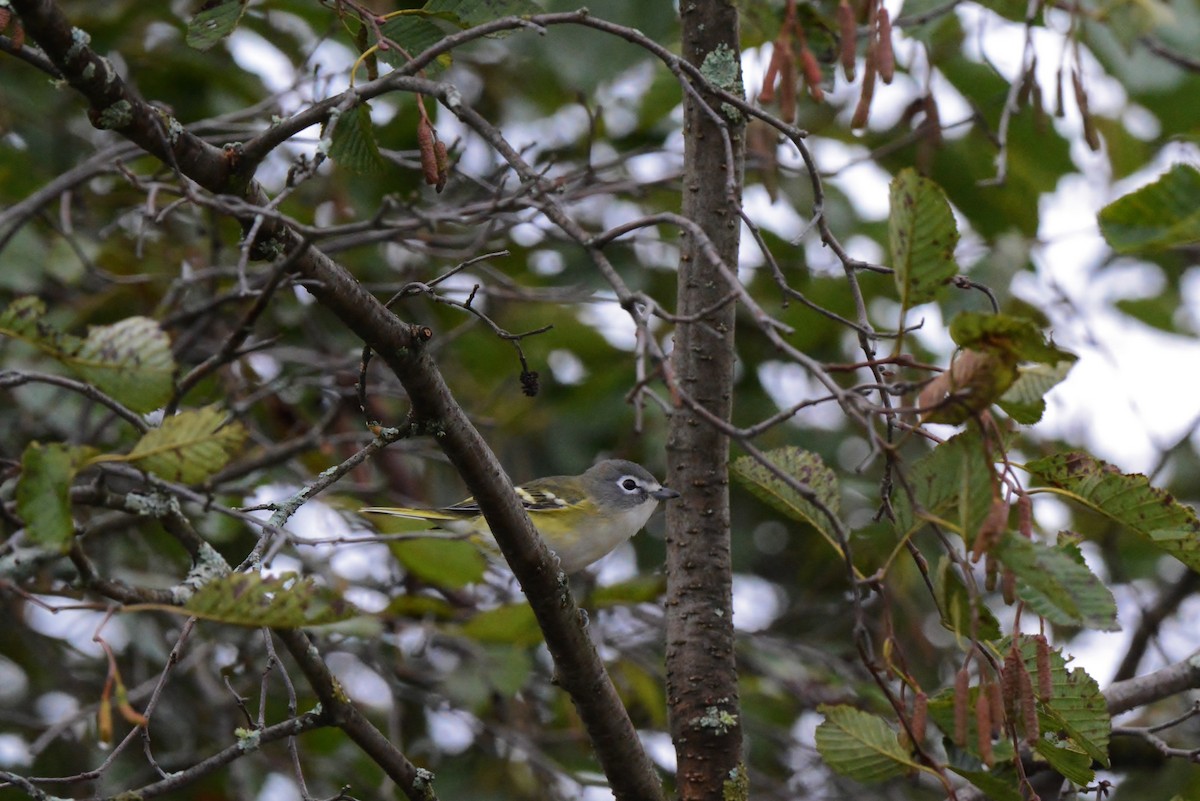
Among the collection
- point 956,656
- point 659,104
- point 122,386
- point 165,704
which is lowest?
point 122,386

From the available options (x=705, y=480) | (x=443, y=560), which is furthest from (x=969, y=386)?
(x=443, y=560)

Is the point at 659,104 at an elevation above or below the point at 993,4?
above

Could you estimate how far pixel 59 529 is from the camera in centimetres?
167

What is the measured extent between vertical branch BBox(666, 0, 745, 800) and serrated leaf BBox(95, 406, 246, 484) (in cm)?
131

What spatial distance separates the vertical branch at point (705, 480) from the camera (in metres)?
2.84

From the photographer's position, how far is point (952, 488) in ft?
6.22

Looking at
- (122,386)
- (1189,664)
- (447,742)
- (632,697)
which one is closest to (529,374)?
(122,386)

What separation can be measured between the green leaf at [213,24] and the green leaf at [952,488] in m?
1.51

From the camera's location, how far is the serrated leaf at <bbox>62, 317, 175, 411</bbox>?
1.76 metres

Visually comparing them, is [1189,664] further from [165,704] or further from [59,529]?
[165,704]

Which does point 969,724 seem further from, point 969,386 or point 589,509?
point 589,509

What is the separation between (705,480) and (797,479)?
56 centimetres

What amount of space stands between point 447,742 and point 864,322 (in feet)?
13.4

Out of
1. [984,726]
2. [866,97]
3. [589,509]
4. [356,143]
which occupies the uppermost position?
[589,509]
